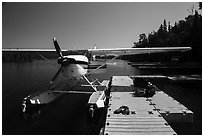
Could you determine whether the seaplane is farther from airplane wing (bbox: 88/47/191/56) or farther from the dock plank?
the dock plank

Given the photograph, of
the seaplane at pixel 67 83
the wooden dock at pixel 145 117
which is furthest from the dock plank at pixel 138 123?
the seaplane at pixel 67 83

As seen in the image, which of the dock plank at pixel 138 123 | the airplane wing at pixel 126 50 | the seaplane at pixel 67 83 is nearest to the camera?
the dock plank at pixel 138 123

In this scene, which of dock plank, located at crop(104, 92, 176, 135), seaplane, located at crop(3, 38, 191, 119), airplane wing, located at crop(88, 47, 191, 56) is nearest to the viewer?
dock plank, located at crop(104, 92, 176, 135)

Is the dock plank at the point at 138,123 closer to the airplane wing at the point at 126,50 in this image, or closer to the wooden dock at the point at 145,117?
the wooden dock at the point at 145,117

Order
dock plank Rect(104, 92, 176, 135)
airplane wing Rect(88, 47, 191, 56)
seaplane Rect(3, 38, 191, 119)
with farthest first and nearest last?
airplane wing Rect(88, 47, 191, 56)
seaplane Rect(3, 38, 191, 119)
dock plank Rect(104, 92, 176, 135)

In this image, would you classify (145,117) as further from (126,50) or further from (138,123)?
(126,50)

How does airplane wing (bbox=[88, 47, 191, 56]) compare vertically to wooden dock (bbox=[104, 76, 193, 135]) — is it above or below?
above

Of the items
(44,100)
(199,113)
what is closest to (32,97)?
(44,100)

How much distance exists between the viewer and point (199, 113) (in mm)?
5328

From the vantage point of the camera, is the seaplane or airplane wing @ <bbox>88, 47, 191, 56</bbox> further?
airplane wing @ <bbox>88, 47, 191, 56</bbox>

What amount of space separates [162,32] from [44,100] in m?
39.2

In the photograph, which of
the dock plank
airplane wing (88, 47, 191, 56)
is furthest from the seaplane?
the dock plank

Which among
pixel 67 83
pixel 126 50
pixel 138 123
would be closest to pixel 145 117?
pixel 138 123

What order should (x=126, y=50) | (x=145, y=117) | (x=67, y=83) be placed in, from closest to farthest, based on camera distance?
(x=145, y=117) < (x=126, y=50) < (x=67, y=83)
